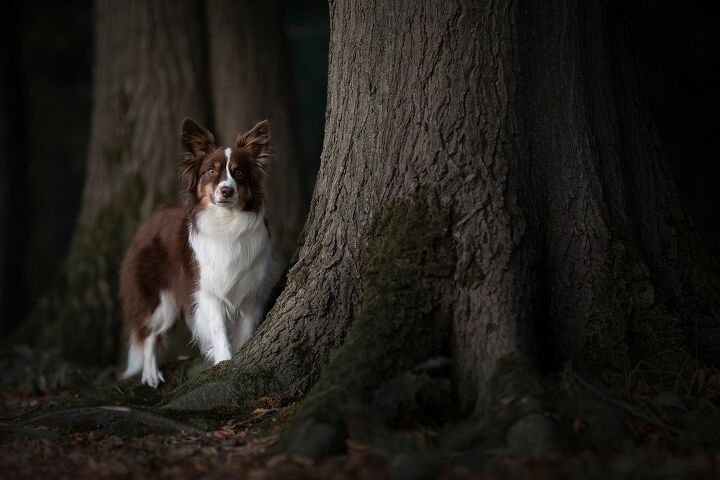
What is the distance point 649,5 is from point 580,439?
15.0m

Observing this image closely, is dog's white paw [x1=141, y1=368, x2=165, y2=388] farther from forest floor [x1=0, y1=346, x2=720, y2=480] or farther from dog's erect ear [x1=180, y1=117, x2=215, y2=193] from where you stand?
dog's erect ear [x1=180, y1=117, x2=215, y2=193]

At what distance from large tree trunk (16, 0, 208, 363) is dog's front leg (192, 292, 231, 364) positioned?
2814 millimetres

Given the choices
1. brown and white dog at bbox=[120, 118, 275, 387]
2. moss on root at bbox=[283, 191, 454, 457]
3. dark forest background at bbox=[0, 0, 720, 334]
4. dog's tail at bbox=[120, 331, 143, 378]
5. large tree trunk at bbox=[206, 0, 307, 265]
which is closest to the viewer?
moss on root at bbox=[283, 191, 454, 457]

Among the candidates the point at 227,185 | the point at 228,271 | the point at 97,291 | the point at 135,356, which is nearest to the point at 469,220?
the point at 227,185

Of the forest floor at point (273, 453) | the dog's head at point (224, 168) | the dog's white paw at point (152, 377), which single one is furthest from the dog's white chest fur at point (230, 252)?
the forest floor at point (273, 453)

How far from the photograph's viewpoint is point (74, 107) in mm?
21156

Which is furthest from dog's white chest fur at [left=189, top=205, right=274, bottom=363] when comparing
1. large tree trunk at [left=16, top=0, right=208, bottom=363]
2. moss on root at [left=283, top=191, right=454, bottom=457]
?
large tree trunk at [left=16, top=0, right=208, bottom=363]

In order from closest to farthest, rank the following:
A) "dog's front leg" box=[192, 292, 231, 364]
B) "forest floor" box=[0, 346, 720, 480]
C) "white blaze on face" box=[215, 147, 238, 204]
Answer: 1. "forest floor" box=[0, 346, 720, 480]
2. "white blaze on face" box=[215, 147, 238, 204]
3. "dog's front leg" box=[192, 292, 231, 364]

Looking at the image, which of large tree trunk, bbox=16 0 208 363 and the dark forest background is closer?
large tree trunk, bbox=16 0 208 363


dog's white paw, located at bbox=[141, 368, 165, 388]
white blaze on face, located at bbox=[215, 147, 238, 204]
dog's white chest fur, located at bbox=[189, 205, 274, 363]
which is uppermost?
white blaze on face, located at bbox=[215, 147, 238, 204]

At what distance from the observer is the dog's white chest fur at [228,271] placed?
265 inches

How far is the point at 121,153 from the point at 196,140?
3283 millimetres

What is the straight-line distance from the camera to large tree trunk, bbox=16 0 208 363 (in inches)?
376

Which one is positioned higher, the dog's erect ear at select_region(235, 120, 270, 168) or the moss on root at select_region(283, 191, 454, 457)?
the dog's erect ear at select_region(235, 120, 270, 168)
